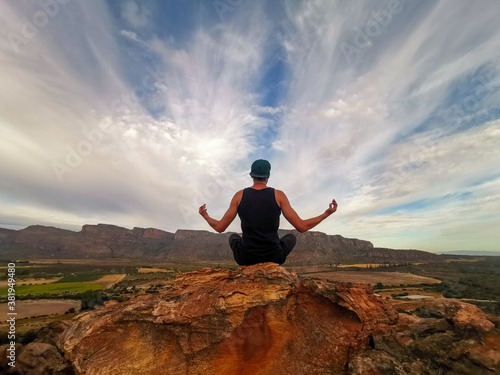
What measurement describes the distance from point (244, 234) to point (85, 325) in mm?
3935

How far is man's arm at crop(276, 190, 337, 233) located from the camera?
15.9 feet

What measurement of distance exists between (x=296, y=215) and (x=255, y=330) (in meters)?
2.57

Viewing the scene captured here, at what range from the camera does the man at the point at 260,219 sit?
16.8 ft

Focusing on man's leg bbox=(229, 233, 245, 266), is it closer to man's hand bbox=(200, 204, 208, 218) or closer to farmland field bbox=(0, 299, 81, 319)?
man's hand bbox=(200, 204, 208, 218)

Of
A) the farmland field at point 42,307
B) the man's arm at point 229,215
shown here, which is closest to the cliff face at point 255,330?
the man's arm at point 229,215

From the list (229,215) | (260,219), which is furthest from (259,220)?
(229,215)

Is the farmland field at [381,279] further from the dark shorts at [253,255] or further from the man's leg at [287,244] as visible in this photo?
the dark shorts at [253,255]

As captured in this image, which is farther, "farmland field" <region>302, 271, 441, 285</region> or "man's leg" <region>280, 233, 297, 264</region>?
"farmland field" <region>302, 271, 441, 285</region>

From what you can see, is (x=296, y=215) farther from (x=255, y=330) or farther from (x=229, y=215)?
(x=255, y=330)

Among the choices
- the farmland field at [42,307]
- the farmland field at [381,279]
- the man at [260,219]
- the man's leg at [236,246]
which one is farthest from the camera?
the farmland field at [381,279]

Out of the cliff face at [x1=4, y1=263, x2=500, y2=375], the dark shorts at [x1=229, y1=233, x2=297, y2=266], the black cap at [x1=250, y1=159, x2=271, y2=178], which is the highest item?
the black cap at [x1=250, y1=159, x2=271, y2=178]

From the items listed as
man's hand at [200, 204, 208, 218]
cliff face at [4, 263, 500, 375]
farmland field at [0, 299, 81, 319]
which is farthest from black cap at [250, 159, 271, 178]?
farmland field at [0, 299, 81, 319]

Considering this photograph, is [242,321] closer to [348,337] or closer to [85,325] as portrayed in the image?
[348,337]

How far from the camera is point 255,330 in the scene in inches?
196
